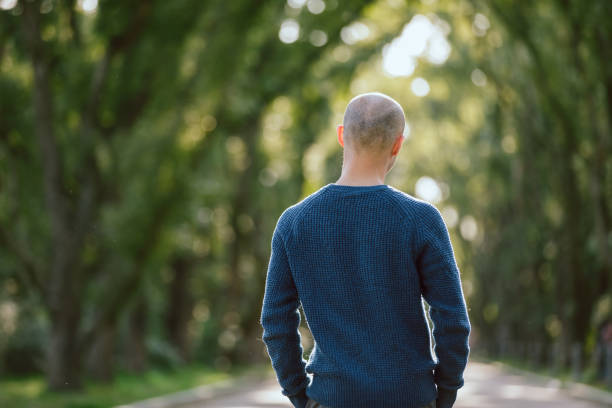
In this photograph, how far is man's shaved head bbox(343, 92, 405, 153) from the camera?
9.45 ft

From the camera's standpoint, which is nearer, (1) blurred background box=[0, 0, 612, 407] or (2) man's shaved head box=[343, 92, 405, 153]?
(2) man's shaved head box=[343, 92, 405, 153]

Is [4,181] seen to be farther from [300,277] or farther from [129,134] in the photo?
[300,277]

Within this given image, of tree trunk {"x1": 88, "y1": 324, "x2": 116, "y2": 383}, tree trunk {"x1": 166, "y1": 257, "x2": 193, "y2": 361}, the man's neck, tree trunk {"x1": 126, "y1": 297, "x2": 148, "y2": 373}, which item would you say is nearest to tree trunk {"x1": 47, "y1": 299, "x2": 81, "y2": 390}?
tree trunk {"x1": 88, "y1": 324, "x2": 116, "y2": 383}

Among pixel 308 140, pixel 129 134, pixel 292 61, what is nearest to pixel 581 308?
pixel 308 140

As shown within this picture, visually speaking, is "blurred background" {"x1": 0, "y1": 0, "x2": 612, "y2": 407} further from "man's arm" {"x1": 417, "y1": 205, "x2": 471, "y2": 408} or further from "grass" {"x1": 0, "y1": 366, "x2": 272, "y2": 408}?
"man's arm" {"x1": 417, "y1": 205, "x2": 471, "y2": 408}

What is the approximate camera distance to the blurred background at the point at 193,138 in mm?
14508

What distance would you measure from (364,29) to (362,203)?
919 inches

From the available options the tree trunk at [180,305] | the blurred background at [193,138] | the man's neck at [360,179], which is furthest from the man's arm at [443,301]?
the tree trunk at [180,305]

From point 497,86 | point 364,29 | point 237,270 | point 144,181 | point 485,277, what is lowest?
point 485,277

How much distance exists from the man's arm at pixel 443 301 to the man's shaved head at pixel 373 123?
0.86ft

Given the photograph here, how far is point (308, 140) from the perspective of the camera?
86.0ft

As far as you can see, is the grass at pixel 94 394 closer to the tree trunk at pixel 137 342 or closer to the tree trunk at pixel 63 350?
the tree trunk at pixel 63 350

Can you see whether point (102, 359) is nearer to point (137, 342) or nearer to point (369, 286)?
point (137, 342)

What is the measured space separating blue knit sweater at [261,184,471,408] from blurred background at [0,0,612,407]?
5.47 meters
